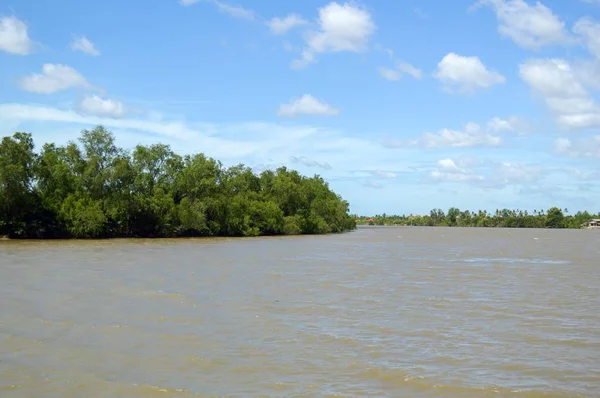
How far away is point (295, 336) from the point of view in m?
12.1

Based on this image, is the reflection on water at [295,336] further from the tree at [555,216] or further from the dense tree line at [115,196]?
the tree at [555,216]

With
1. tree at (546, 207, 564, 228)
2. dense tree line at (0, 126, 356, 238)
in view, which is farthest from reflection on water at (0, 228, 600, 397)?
tree at (546, 207, 564, 228)

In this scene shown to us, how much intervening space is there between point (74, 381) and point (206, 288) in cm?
1121

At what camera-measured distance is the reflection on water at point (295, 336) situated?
8.74m

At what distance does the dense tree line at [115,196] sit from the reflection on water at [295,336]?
119 ft

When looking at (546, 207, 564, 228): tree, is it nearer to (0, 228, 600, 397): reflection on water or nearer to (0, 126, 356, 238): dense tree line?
(0, 126, 356, 238): dense tree line

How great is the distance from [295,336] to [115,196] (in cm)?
Result: 5412

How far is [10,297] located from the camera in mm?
16859

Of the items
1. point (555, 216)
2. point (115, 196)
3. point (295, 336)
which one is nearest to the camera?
point (295, 336)

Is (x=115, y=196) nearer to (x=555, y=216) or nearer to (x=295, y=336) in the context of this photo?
(x=295, y=336)

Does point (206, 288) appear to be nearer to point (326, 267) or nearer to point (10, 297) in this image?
point (10, 297)

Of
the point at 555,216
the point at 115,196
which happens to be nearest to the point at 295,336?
the point at 115,196

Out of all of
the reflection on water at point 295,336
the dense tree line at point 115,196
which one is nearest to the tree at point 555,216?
the dense tree line at point 115,196

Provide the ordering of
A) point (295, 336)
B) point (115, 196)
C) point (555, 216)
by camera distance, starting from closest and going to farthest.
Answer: point (295, 336)
point (115, 196)
point (555, 216)
